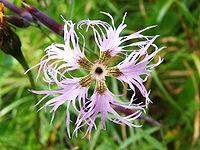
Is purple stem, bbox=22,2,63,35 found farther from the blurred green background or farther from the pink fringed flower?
the blurred green background

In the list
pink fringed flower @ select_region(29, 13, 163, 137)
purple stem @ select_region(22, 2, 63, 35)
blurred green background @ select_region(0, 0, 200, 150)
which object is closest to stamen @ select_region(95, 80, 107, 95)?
pink fringed flower @ select_region(29, 13, 163, 137)

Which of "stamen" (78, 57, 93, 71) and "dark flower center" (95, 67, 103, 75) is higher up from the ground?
"stamen" (78, 57, 93, 71)

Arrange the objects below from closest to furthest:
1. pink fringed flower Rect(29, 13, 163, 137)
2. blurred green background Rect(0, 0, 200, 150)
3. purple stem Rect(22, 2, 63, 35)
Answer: pink fringed flower Rect(29, 13, 163, 137) → purple stem Rect(22, 2, 63, 35) → blurred green background Rect(0, 0, 200, 150)

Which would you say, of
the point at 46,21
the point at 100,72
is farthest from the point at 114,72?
the point at 46,21

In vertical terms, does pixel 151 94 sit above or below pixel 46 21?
below

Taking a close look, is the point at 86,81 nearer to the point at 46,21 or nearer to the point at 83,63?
the point at 83,63

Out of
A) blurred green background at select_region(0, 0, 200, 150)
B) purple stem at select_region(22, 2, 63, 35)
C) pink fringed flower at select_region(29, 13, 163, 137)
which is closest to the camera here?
pink fringed flower at select_region(29, 13, 163, 137)

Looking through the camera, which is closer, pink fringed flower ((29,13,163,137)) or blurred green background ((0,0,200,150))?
pink fringed flower ((29,13,163,137))

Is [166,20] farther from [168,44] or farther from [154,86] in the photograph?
[154,86]

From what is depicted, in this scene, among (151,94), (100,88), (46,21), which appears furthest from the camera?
(151,94)
